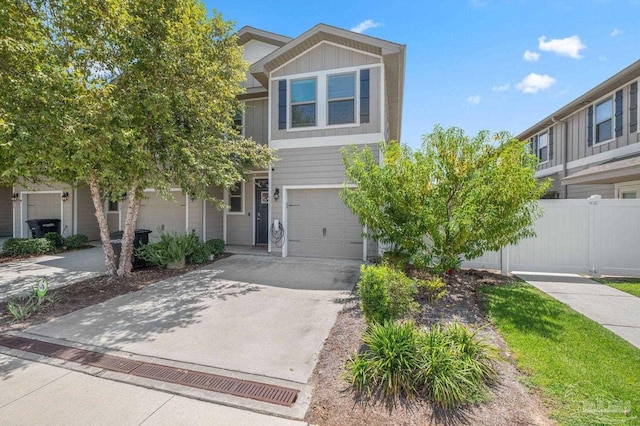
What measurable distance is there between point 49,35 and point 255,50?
7.03 metres

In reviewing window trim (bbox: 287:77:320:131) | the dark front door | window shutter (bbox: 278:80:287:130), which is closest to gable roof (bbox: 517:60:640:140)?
window trim (bbox: 287:77:320:131)

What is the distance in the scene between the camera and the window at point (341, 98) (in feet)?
28.6

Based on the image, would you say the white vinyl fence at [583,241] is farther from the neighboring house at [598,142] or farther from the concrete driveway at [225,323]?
the concrete driveway at [225,323]

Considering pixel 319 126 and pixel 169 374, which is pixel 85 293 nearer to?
pixel 169 374

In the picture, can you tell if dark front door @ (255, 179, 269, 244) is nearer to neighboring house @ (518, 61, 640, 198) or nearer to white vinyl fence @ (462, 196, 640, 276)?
white vinyl fence @ (462, 196, 640, 276)

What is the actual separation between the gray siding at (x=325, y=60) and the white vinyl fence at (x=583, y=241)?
6051 millimetres

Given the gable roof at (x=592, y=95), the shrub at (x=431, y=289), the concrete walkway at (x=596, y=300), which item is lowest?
the concrete walkway at (x=596, y=300)

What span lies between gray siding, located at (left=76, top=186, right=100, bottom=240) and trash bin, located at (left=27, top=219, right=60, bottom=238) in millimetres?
784

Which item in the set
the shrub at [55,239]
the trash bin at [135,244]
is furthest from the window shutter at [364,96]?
the shrub at [55,239]

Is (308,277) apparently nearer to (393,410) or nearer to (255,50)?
(393,410)

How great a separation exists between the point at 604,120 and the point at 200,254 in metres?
14.4

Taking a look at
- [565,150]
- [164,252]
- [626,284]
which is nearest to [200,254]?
[164,252]

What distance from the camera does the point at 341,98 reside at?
8797mm

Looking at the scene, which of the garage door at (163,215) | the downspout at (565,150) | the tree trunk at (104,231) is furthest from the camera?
the downspout at (565,150)
